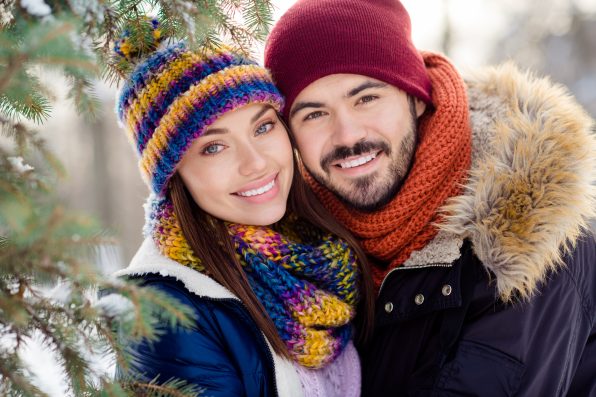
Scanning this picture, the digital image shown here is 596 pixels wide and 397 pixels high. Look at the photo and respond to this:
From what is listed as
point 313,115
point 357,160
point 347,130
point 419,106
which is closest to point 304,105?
point 313,115

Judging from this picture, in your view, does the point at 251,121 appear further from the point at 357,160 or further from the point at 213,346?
the point at 213,346

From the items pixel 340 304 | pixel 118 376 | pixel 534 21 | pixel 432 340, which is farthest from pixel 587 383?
pixel 534 21

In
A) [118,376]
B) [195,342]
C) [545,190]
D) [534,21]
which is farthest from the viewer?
[534,21]

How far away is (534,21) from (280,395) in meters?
12.5

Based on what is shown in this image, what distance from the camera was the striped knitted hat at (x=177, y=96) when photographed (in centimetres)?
195

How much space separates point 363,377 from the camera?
85.9 inches

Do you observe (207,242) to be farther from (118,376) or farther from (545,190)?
(545,190)

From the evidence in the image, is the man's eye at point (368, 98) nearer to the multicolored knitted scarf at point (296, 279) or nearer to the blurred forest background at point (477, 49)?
the multicolored knitted scarf at point (296, 279)

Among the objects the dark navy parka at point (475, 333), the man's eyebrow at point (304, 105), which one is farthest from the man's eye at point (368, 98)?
the dark navy parka at point (475, 333)

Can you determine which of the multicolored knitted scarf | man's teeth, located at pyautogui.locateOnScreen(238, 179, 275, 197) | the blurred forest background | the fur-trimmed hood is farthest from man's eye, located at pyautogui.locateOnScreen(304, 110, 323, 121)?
the blurred forest background

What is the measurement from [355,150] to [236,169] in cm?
57

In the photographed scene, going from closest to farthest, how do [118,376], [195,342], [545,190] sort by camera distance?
[118,376]
[195,342]
[545,190]

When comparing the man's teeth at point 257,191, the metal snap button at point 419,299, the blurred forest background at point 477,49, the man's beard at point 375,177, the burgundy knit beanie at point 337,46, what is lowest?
the metal snap button at point 419,299

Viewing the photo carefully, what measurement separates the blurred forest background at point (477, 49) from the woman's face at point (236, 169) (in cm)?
925
